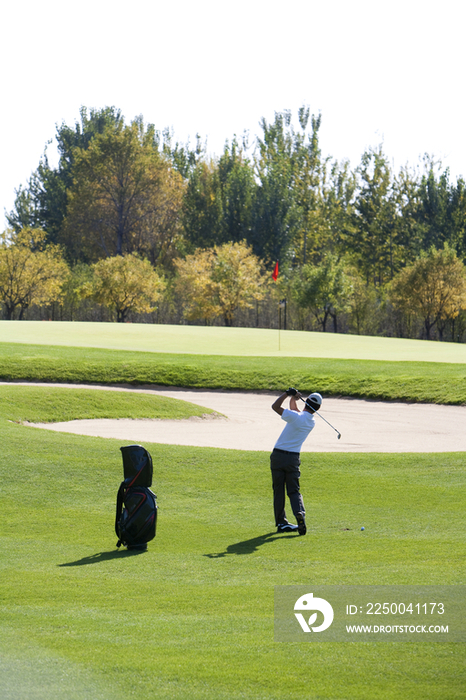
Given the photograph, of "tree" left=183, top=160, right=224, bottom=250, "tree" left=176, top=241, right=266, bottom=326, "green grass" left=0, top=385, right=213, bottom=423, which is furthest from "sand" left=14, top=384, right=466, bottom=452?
"tree" left=183, top=160, right=224, bottom=250

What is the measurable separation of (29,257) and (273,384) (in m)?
46.0

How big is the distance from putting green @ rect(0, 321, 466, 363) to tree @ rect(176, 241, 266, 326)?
609 inches

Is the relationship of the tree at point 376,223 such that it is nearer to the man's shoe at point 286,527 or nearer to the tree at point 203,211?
the tree at point 203,211

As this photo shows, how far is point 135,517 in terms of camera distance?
9141 millimetres

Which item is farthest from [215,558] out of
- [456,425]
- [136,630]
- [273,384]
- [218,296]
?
[218,296]

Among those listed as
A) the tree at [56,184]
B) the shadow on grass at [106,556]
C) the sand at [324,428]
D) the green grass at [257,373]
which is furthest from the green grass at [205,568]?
the tree at [56,184]

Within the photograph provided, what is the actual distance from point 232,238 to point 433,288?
25.7 meters

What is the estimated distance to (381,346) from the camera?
138 feet

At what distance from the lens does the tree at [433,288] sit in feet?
194

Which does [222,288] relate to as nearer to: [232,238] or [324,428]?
[232,238]

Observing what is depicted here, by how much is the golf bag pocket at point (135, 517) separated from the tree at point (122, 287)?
5582 cm

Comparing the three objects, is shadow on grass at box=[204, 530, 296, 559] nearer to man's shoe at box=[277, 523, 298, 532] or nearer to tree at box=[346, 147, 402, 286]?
man's shoe at box=[277, 523, 298, 532]

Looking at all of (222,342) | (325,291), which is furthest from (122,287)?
(222,342)

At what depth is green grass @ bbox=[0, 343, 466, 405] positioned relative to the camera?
25.7m
